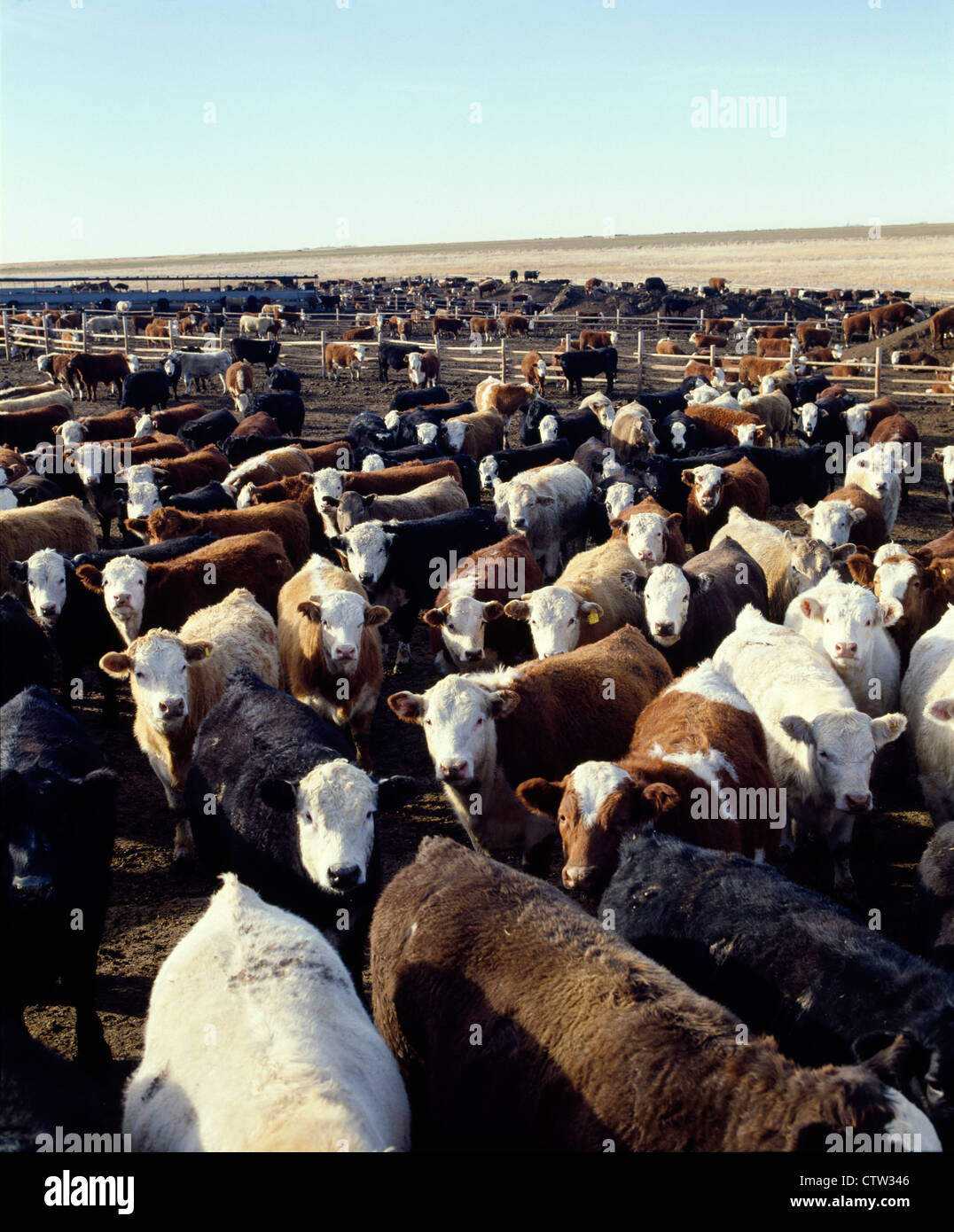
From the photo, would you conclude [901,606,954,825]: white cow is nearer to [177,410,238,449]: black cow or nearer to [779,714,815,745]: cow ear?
[779,714,815,745]: cow ear

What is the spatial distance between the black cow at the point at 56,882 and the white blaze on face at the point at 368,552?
176 inches

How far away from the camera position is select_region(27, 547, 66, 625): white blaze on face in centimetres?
780

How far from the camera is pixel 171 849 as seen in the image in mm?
6062

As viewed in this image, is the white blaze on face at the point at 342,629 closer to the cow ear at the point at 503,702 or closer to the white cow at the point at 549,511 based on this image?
the cow ear at the point at 503,702

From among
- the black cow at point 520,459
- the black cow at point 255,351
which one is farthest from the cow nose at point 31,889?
the black cow at point 255,351

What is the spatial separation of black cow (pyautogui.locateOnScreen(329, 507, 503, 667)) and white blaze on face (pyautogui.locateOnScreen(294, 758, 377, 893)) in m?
4.74

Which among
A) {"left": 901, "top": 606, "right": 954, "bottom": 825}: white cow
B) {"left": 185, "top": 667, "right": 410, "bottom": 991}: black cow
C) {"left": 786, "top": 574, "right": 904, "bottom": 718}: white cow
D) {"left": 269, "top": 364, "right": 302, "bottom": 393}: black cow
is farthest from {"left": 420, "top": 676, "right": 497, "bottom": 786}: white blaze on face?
{"left": 269, "top": 364, "right": 302, "bottom": 393}: black cow

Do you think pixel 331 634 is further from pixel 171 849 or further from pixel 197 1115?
pixel 197 1115

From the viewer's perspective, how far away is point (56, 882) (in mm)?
4074

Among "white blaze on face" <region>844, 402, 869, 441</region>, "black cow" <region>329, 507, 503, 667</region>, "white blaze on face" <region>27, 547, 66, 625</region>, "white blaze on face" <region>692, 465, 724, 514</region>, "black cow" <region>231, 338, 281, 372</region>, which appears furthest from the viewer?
"black cow" <region>231, 338, 281, 372</region>

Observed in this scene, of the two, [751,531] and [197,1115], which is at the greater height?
[751,531]

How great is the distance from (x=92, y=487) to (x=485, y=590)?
759 cm

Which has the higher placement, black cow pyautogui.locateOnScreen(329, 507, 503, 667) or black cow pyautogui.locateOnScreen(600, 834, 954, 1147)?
black cow pyautogui.locateOnScreen(329, 507, 503, 667)
